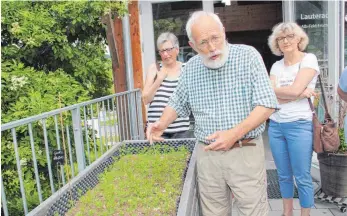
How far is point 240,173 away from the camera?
173cm

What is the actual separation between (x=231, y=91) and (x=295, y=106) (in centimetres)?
106

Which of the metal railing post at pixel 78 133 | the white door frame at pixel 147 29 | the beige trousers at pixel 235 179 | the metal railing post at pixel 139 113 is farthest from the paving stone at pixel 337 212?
the white door frame at pixel 147 29

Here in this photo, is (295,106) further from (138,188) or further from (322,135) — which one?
(138,188)

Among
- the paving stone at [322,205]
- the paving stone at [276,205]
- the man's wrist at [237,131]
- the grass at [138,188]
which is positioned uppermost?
the man's wrist at [237,131]

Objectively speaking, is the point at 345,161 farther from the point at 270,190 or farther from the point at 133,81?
A: the point at 133,81

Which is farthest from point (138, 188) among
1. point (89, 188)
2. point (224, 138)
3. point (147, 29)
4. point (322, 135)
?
point (147, 29)

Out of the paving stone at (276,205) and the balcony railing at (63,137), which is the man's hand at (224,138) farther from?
the paving stone at (276,205)

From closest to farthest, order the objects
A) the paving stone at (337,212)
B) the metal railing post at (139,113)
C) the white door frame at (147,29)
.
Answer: the paving stone at (337,212) → the metal railing post at (139,113) → the white door frame at (147,29)

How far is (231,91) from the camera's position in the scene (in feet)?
5.57

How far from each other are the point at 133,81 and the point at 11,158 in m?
2.07

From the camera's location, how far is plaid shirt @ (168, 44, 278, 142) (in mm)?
1636

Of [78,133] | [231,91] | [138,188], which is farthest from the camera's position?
[78,133]

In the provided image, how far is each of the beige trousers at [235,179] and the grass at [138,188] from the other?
0.20m

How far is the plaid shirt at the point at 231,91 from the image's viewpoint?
164cm
